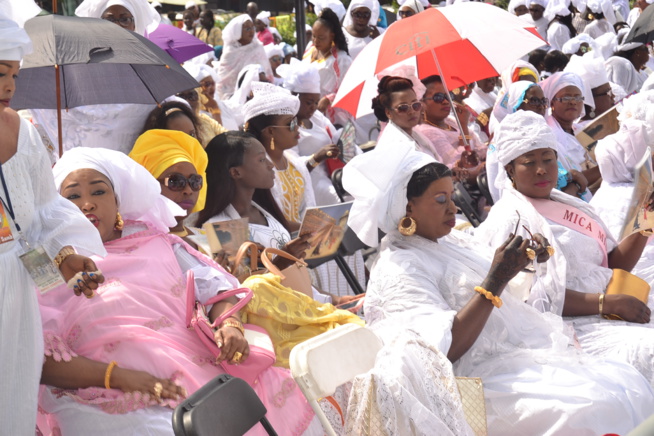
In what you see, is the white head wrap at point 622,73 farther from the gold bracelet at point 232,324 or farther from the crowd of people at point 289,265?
the gold bracelet at point 232,324

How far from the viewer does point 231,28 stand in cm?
1002

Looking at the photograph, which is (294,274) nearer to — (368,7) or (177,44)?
(177,44)

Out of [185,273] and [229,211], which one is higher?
[185,273]

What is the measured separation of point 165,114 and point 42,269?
91.8 inches

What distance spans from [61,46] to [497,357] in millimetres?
2310

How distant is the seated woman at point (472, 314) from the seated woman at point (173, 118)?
4.15 feet

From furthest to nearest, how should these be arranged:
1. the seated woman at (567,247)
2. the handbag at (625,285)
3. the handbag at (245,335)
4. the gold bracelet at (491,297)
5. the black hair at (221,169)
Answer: the black hair at (221,169) < the handbag at (625,285) < the seated woman at (567,247) < the gold bracelet at (491,297) < the handbag at (245,335)

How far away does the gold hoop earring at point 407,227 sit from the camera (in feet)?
12.6

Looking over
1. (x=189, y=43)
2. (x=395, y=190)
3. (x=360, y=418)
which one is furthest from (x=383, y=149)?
(x=189, y=43)

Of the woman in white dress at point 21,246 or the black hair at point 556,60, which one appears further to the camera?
the black hair at point 556,60

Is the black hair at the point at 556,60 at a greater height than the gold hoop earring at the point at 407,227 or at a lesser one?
lesser

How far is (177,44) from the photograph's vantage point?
6742 mm

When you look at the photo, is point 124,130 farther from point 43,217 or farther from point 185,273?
point 43,217

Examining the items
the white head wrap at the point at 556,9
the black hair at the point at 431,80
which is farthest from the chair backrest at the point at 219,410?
the white head wrap at the point at 556,9
